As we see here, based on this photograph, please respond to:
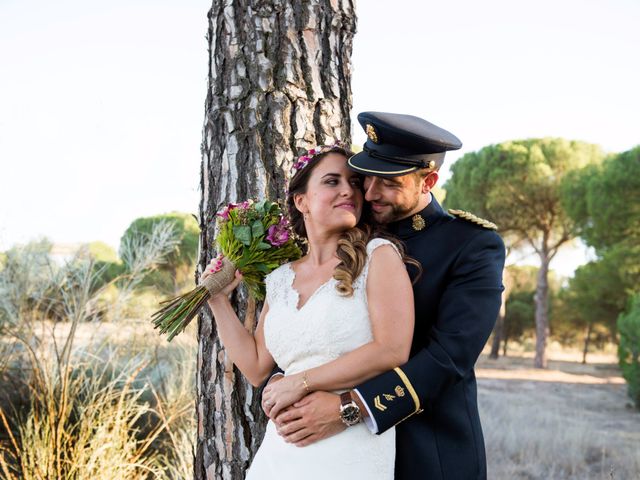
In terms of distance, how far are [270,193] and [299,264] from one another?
640mm

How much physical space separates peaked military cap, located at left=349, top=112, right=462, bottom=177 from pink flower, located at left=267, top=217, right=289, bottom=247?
1.72 ft

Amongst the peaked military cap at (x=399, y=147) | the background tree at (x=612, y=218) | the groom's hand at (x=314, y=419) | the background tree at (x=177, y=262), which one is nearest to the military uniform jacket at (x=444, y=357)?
the groom's hand at (x=314, y=419)

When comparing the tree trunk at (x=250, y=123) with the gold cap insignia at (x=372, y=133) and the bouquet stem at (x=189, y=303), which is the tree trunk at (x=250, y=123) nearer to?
the bouquet stem at (x=189, y=303)

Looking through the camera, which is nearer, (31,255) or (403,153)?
(403,153)

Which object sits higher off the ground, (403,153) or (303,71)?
(303,71)

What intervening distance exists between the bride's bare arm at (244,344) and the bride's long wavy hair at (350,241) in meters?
0.49

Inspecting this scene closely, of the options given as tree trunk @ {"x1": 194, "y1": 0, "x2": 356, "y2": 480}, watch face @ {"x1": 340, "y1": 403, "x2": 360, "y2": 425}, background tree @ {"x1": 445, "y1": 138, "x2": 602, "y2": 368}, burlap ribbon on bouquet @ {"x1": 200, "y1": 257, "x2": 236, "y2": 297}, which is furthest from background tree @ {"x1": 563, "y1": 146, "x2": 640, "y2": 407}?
watch face @ {"x1": 340, "y1": 403, "x2": 360, "y2": 425}

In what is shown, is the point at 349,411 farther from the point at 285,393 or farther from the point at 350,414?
the point at 285,393

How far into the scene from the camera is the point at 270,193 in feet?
10.1

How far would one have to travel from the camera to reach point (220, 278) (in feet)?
8.83

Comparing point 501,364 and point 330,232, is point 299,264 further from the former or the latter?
point 501,364

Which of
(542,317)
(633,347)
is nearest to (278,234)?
(633,347)

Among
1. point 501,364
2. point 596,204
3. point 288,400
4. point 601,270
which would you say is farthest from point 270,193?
point 501,364

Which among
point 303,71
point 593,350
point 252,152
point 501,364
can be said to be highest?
point 303,71
